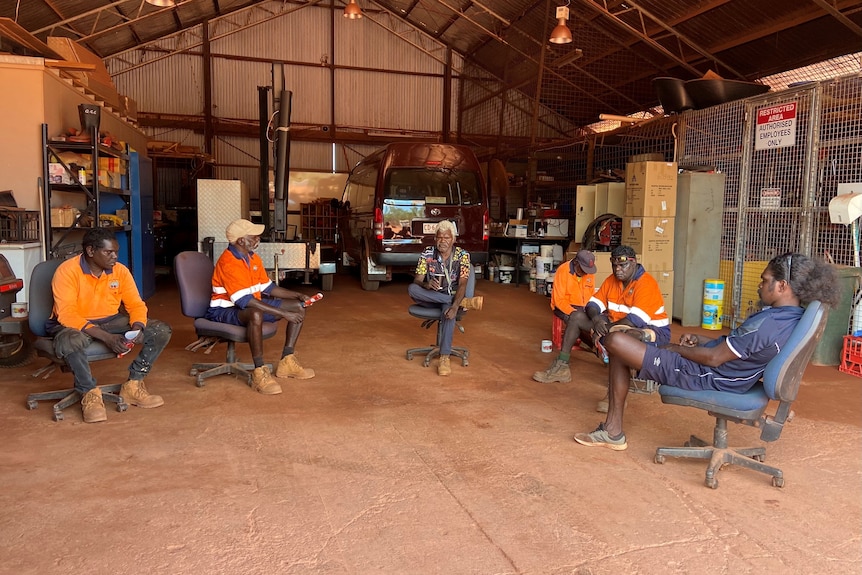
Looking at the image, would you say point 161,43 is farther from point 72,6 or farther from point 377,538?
point 377,538

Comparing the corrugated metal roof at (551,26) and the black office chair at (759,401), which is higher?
the corrugated metal roof at (551,26)

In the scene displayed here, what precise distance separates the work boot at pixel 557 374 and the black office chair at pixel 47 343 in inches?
120

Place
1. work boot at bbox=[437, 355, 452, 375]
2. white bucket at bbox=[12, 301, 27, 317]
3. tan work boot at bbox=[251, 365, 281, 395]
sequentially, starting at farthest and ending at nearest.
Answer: work boot at bbox=[437, 355, 452, 375]
white bucket at bbox=[12, 301, 27, 317]
tan work boot at bbox=[251, 365, 281, 395]

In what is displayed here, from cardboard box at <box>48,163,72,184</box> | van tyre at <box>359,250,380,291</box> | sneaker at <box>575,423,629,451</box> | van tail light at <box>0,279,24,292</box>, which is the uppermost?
cardboard box at <box>48,163,72,184</box>

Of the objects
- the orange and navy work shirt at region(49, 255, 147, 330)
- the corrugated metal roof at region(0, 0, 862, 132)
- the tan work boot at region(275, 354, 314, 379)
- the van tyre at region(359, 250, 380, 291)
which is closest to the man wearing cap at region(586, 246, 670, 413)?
the tan work boot at region(275, 354, 314, 379)

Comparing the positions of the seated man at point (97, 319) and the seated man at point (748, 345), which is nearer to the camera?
the seated man at point (748, 345)

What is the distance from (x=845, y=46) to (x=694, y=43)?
2.48 metres

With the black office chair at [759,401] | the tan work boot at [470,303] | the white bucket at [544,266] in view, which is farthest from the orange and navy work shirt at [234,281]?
the white bucket at [544,266]


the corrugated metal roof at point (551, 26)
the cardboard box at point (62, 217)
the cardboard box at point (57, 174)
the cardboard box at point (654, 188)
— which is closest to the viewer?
the cardboard box at point (57, 174)

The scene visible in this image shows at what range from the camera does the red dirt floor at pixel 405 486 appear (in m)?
2.53

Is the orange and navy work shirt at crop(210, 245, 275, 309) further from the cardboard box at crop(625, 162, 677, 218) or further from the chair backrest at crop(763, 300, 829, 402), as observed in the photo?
the cardboard box at crop(625, 162, 677, 218)

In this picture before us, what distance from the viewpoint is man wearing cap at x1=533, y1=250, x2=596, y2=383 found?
516 cm

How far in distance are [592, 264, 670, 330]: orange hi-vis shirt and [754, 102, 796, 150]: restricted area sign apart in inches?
143

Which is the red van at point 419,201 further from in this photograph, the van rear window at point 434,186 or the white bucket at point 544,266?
the white bucket at point 544,266
